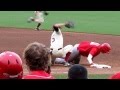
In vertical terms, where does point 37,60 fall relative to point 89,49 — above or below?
above

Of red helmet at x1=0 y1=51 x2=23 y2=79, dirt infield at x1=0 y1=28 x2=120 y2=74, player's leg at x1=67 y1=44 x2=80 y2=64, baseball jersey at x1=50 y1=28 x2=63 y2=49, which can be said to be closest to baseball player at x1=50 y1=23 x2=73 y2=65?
baseball jersey at x1=50 y1=28 x2=63 y2=49

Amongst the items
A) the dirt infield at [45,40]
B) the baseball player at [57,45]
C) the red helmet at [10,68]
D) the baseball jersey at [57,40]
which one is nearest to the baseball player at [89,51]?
the baseball player at [57,45]

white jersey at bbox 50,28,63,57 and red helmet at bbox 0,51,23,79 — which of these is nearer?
red helmet at bbox 0,51,23,79

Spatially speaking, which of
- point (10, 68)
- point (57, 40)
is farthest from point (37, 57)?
point (57, 40)

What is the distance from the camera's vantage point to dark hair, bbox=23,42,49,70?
209cm

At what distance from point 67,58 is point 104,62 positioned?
153cm

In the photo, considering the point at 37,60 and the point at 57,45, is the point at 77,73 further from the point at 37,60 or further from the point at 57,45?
the point at 57,45

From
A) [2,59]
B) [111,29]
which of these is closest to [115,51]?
[111,29]

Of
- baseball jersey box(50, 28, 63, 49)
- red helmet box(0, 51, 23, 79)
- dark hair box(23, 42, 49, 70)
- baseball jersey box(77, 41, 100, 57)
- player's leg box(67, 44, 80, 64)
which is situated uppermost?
dark hair box(23, 42, 49, 70)

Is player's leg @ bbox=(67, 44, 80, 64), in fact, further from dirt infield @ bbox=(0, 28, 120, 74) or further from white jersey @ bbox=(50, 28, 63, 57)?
dirt infield @ bbox=(0, 28, 120, 74)

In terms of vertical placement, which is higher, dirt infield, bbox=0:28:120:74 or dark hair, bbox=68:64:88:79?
dark hair, bbox=68:64:88:79

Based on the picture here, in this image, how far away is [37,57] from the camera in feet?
6.87
